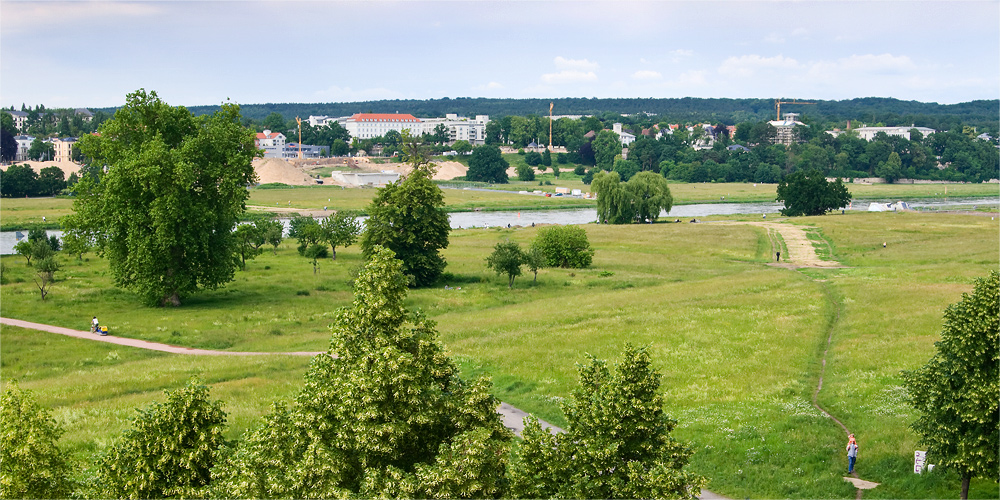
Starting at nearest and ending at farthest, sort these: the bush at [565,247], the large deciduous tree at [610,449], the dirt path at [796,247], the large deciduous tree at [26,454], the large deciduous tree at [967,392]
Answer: the large deciduous tree at [610,449] < the large deciduous tree at [26,454] < the large deciduous tree at [967,392] < the bush at [565,247] < the dirt path at [796,247]

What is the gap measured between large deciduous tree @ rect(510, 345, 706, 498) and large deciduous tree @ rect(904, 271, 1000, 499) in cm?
913

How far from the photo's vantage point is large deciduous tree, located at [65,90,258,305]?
167 ft

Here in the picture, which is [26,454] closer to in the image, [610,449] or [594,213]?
[610,449]

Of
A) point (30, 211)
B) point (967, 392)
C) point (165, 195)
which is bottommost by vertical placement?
point (30, 211)

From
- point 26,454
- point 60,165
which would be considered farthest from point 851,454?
point 60,165

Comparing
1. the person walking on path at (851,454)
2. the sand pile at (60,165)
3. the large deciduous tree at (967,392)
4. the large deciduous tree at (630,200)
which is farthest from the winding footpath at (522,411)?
the sand pile at (60,165)

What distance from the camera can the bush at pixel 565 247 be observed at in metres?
72.6

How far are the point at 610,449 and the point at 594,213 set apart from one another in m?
129

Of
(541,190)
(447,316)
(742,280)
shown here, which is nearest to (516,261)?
(447,316)

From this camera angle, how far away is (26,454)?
51.7 feet

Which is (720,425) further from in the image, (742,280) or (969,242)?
(969,242)

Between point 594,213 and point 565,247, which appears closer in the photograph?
point 565,247

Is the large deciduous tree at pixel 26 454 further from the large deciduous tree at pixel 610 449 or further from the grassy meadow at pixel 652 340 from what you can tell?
the grassy meadow at pixel 652 340

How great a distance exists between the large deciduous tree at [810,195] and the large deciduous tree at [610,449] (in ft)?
364
